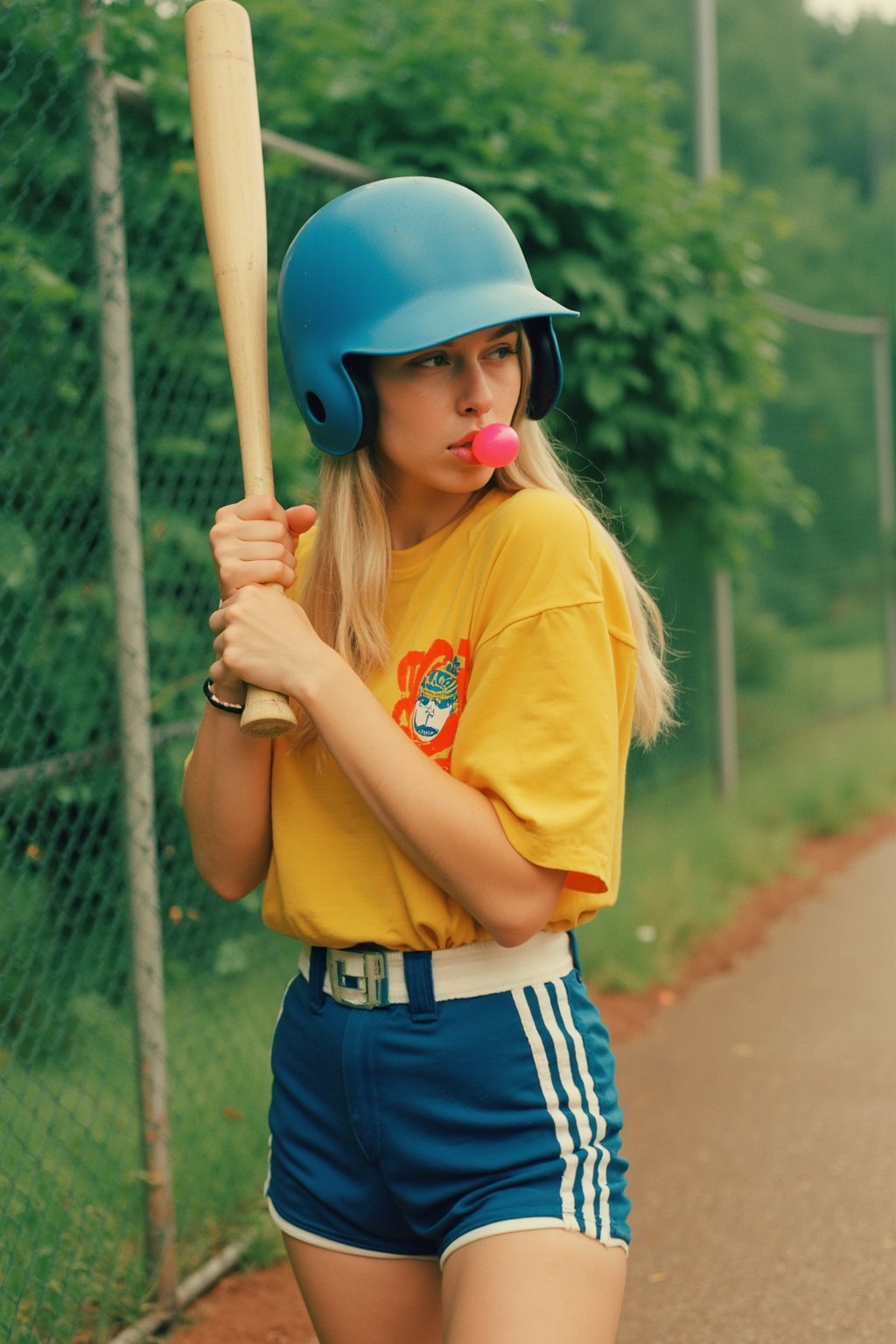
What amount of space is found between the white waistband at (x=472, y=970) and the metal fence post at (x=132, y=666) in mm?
1477

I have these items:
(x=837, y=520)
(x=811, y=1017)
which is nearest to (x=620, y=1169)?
(x=811, y=1017)

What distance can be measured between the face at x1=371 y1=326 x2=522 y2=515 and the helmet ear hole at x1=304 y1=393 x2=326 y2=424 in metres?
0.07

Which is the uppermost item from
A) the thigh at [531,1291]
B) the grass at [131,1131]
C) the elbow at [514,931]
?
the elbow at [514,931]

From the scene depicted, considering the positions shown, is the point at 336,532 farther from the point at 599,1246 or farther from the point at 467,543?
the point at 599,1246

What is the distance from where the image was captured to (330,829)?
77.8 inches

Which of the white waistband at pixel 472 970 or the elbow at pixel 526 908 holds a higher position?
the elbow at pixel 526 908

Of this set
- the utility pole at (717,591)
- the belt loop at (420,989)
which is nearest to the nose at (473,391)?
the belt loop at (420,989)

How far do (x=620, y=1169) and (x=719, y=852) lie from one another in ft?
17.0

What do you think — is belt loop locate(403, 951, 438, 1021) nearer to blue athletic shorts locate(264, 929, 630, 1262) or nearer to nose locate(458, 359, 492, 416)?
blue athletic shorts locate(264, 929, 630, 1262)

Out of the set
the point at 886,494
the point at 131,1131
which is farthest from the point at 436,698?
the point at 886,494

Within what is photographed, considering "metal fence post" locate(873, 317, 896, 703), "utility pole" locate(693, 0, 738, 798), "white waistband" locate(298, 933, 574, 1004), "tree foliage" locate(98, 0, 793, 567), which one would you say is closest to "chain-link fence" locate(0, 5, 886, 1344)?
"tree foliage" locate(98, 0, 793, 567)

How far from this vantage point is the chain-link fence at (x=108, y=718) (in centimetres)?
325

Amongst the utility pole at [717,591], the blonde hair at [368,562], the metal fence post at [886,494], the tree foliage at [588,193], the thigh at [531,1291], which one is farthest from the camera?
the metal fence post at [886,494]

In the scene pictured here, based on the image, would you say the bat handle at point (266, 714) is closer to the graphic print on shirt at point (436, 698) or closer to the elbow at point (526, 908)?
the graphic print on shirt at point (436, 698)
